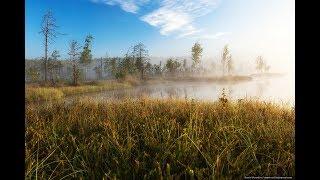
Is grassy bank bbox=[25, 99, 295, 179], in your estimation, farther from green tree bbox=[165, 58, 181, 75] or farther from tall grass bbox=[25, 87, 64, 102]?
→ green tree bbox=[165, 58, 181, 75]

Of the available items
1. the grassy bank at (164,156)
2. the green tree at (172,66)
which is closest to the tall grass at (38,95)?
the grassy bank at (164,156)

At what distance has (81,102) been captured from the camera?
8.05 metres

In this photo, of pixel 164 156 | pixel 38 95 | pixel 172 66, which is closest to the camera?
pixel 164 156

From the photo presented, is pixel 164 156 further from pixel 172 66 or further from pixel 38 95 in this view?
pixel 172 66

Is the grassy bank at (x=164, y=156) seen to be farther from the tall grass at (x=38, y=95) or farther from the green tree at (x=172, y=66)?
the green tree at (x=172, y=66)

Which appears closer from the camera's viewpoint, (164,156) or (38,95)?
(164,156)

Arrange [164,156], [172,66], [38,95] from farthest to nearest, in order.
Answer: [172,66] → [38,95] → [164,156]

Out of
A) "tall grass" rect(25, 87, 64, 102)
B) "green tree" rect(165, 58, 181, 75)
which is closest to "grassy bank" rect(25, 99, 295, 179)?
"tall grass" rect(25, 87, 64, 102)

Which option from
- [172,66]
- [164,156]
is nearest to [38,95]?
[164,156]

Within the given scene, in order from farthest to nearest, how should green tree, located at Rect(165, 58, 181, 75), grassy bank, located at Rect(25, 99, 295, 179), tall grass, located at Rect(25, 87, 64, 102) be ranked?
green tree, located at Rect(165, 58, 181, 75)
tall grass, located at Rect(25, 87, 64, 102)
grassy bank, located at Rect(25, 99, 295, 179)
